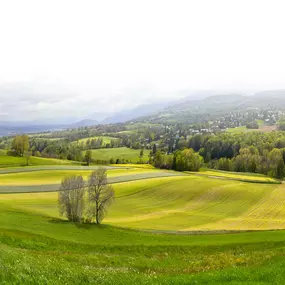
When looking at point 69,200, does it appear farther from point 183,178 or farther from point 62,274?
point 183,178

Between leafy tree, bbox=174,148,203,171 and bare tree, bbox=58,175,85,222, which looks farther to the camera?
leafy tree, bbox=174,148,203,171

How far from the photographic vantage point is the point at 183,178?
10625 cm

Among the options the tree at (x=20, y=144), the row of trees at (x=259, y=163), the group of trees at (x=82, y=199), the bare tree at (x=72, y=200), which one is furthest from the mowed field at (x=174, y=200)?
the tree at (x=20, y=144)

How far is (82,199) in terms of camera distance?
54.6m

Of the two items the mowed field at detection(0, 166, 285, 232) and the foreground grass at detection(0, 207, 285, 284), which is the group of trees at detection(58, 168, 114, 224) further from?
the mowed field at detection(0, 166, 285, 232)

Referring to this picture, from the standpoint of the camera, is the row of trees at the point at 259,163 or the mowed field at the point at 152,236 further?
the row of trees at the point at 259,163

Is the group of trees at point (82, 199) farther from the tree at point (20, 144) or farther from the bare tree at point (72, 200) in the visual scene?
the tree at point (20, 144)

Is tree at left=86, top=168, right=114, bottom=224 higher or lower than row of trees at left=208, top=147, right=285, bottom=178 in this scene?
higher

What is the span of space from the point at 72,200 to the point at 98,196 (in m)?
5.35

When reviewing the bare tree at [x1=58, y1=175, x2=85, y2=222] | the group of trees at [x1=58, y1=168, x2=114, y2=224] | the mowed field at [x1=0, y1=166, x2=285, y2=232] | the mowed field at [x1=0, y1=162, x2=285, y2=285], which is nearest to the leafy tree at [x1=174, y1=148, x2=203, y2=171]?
the mowed field at [x1=0, y1=166, x2=285, y2=232]

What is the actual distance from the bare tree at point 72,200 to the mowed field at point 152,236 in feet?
11.1

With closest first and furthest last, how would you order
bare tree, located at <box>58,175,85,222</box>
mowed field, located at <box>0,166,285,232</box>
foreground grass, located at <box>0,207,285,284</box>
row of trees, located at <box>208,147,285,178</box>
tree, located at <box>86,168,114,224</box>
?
foreground grass, located at <box>0,207,285,284</box> → bare tree, located at <box>58,175,85,222</box> → tree, located at <box>86,168,114,224</box> → mowed field, located at <box>0,166,285,232</box> → row of trees, located at <box>208,147,285,178</box>

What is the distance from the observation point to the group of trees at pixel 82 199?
53.0 m

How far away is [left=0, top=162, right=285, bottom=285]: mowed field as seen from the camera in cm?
1965
